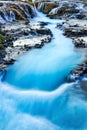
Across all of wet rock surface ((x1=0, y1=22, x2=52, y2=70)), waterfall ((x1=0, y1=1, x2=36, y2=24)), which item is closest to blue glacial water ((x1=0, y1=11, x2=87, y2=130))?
wet rock surface ((x1=0, y1=22, x2=52, y2=70))

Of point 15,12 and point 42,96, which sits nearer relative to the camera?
point 42,96

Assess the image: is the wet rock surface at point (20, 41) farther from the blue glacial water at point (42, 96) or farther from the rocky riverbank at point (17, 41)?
the blue glacial water at point (42, 96)

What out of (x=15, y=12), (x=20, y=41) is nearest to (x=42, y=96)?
(x=20, y=41)

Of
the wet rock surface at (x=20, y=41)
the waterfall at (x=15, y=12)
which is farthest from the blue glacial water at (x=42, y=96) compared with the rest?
the waterfall at (x=15, y=12)

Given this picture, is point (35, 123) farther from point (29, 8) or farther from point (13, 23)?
point (29, 8)

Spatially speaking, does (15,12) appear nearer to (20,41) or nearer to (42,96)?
(20,41)

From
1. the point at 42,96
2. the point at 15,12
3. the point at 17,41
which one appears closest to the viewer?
the point at 42,96

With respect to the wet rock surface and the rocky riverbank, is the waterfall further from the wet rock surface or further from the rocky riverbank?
the wet rock surface

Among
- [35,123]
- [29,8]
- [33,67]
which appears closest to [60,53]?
[33,67]

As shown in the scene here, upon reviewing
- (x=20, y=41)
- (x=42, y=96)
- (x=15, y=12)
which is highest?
(x=15, y=12)
